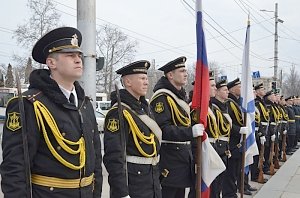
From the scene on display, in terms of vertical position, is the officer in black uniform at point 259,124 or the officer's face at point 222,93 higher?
the officer's face at point 222,93

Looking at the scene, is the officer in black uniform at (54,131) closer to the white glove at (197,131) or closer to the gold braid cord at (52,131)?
the gold braid cord at (52,131)

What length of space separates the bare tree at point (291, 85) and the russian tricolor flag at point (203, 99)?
216ft

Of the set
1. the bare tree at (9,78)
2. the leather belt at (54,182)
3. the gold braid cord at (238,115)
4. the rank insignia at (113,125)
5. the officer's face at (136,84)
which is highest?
the bare tree at (9,78)

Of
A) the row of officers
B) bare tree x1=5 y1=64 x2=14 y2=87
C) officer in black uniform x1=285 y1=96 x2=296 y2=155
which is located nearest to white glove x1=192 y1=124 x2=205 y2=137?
the row of officers

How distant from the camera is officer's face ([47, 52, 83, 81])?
2.59 metres

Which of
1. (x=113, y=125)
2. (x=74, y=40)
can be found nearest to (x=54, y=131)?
(x=74, y=40)

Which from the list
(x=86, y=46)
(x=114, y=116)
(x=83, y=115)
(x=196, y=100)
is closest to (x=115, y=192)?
(x=114, y=116)

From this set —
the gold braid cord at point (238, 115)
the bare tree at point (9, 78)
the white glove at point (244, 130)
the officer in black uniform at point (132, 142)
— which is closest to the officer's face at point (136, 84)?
the officer in black uniform at point (132, 142)

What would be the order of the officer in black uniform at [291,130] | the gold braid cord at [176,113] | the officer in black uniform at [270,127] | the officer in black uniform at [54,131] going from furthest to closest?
1. the officer in black uniform at [291,130]
2. the officer in black uniform at [270,127]
3. the gold braid cord at [176,113]
4. the officer in black uniform at [54,131]

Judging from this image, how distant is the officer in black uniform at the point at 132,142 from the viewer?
321cm

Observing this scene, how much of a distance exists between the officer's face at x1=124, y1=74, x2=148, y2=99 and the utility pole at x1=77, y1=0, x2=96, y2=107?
1303 millimetres

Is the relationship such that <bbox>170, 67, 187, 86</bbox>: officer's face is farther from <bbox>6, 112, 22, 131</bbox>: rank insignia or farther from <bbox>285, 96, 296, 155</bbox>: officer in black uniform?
<bbox>285, 96, 296, 155</bbox>: officer in black uniform

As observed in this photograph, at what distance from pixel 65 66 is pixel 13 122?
523mm

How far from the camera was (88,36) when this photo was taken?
4.72 meters
